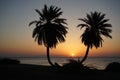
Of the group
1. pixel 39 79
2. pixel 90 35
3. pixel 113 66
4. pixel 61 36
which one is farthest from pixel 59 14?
pixel 39 79

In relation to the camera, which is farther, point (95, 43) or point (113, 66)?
point (95, 43)

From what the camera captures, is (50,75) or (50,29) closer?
(50,75)

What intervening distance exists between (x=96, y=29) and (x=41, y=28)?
9858 millimetres

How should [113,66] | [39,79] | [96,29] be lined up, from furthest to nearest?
[96,29] → [113,66] → [39,79]

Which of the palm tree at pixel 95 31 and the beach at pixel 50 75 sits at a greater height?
the palm tree at pixel 95 31

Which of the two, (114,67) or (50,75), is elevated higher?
(114,67)

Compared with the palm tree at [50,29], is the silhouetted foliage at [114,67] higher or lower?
lower

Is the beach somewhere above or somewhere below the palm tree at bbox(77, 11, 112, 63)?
below

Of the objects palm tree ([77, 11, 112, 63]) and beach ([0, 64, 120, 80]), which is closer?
beach ([0, 64, 120, 80])

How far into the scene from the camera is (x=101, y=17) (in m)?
39.3

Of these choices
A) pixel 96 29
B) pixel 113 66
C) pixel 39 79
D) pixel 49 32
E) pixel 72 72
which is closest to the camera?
pixel 39 79

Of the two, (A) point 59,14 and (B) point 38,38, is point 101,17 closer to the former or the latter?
(A) point 59,14

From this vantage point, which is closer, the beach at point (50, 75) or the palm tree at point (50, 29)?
the beach at point (50, 75)

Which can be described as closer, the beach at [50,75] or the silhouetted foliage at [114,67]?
the beach at [50,75]
